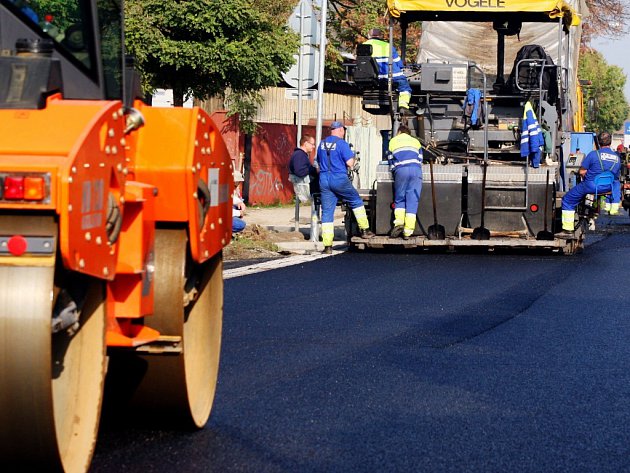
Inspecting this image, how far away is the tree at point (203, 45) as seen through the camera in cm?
1888

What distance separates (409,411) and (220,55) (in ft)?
44.2

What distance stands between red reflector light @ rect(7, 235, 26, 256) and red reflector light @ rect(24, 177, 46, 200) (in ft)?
0.39

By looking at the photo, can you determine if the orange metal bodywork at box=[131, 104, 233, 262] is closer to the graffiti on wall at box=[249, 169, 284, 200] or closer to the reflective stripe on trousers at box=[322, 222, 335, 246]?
the reflective stripe on trousers at box=[322, 222, 335, 246]

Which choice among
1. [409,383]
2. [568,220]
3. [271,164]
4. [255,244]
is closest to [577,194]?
[568,220]

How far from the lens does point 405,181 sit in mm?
16188

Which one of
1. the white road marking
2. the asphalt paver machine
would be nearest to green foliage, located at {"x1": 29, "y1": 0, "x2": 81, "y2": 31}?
the white road marking

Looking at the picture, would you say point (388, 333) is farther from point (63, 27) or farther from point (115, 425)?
point (63, 27)

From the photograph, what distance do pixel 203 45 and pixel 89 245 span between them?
15.6 m

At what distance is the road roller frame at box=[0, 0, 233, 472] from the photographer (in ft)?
12.1

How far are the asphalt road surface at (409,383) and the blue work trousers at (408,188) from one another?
3467 millimetres

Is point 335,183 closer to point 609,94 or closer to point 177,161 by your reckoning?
point 177,161

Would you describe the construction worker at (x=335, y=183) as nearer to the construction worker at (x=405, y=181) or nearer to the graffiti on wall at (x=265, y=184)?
the construction worker at (x=405, y=181)

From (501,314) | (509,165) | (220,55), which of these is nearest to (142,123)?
(501,314)

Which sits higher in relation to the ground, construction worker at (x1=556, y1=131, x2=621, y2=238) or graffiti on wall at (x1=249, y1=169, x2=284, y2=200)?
construction worker at (x1=556, y1=131, x2=621, y2=238)
